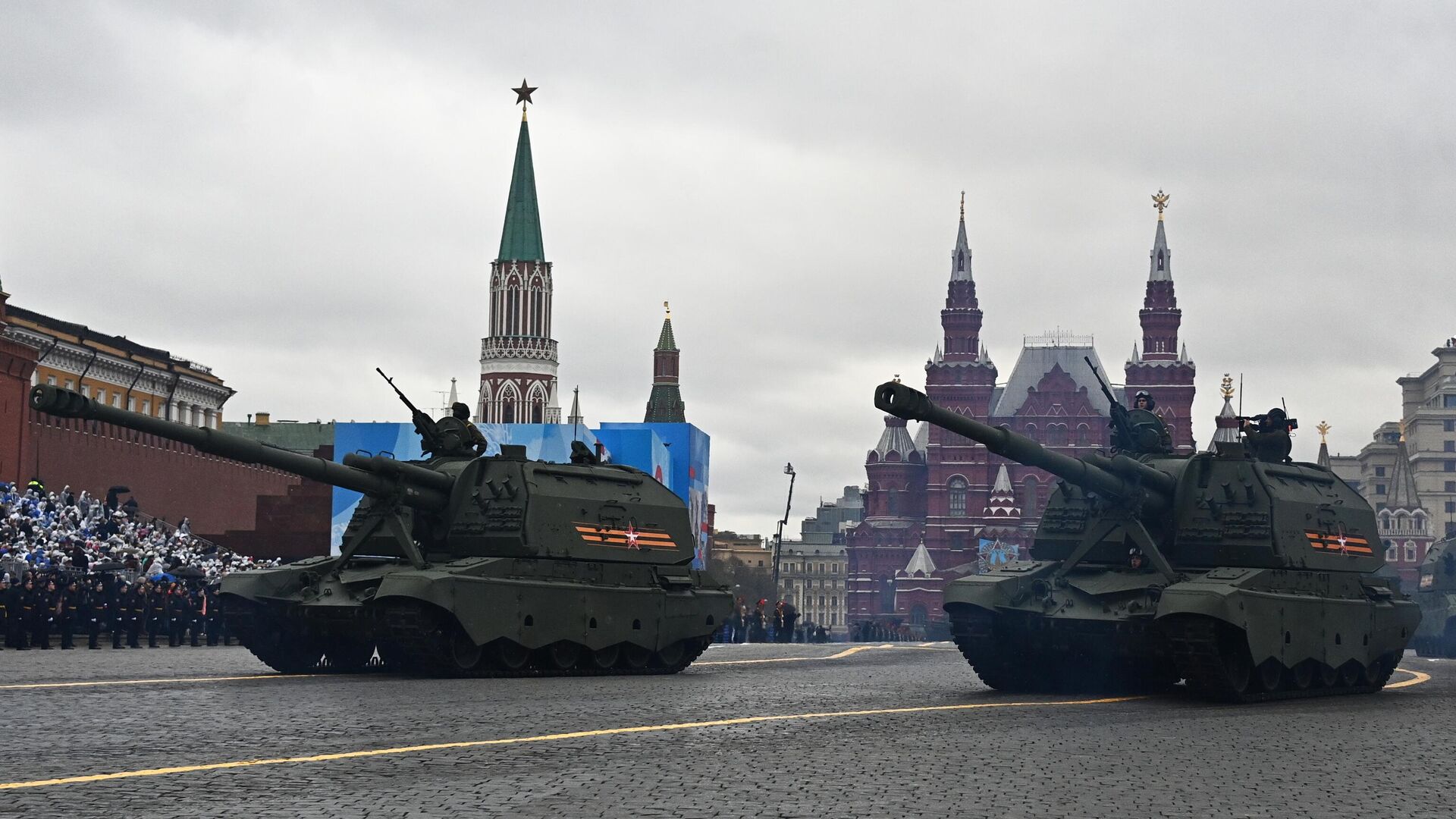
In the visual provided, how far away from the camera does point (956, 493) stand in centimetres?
14000

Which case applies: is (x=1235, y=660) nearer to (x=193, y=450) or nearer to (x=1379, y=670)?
(x=1379, y=670)

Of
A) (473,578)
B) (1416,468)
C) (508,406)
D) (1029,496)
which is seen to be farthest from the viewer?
(1416,468)

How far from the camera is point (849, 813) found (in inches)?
396

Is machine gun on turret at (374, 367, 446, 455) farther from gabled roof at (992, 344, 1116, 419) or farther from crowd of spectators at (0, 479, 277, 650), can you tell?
gabled roof at (992, 344, 1116, 419)

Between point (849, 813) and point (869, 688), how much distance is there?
1105 cm

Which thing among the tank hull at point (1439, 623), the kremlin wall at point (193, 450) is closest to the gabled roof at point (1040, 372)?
the kremlin wall at point (193, 450)

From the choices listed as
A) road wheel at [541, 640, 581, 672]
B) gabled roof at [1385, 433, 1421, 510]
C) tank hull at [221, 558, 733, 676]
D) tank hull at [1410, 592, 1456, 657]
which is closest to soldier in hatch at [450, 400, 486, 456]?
tank hull at [221, 558, 733, 676]

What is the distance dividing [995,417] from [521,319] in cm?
3668

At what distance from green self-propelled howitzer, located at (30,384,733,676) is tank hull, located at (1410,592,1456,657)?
26646mm

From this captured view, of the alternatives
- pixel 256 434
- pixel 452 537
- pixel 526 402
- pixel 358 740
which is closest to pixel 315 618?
pixel 452 537

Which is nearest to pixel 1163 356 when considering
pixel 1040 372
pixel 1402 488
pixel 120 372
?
pixel 1040 372

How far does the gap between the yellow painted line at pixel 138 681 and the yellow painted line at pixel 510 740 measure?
6.24 meters

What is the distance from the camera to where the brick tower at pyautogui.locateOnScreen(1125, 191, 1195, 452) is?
137 m

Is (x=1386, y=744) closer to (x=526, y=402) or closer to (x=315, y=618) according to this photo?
(x=315, y=618)
